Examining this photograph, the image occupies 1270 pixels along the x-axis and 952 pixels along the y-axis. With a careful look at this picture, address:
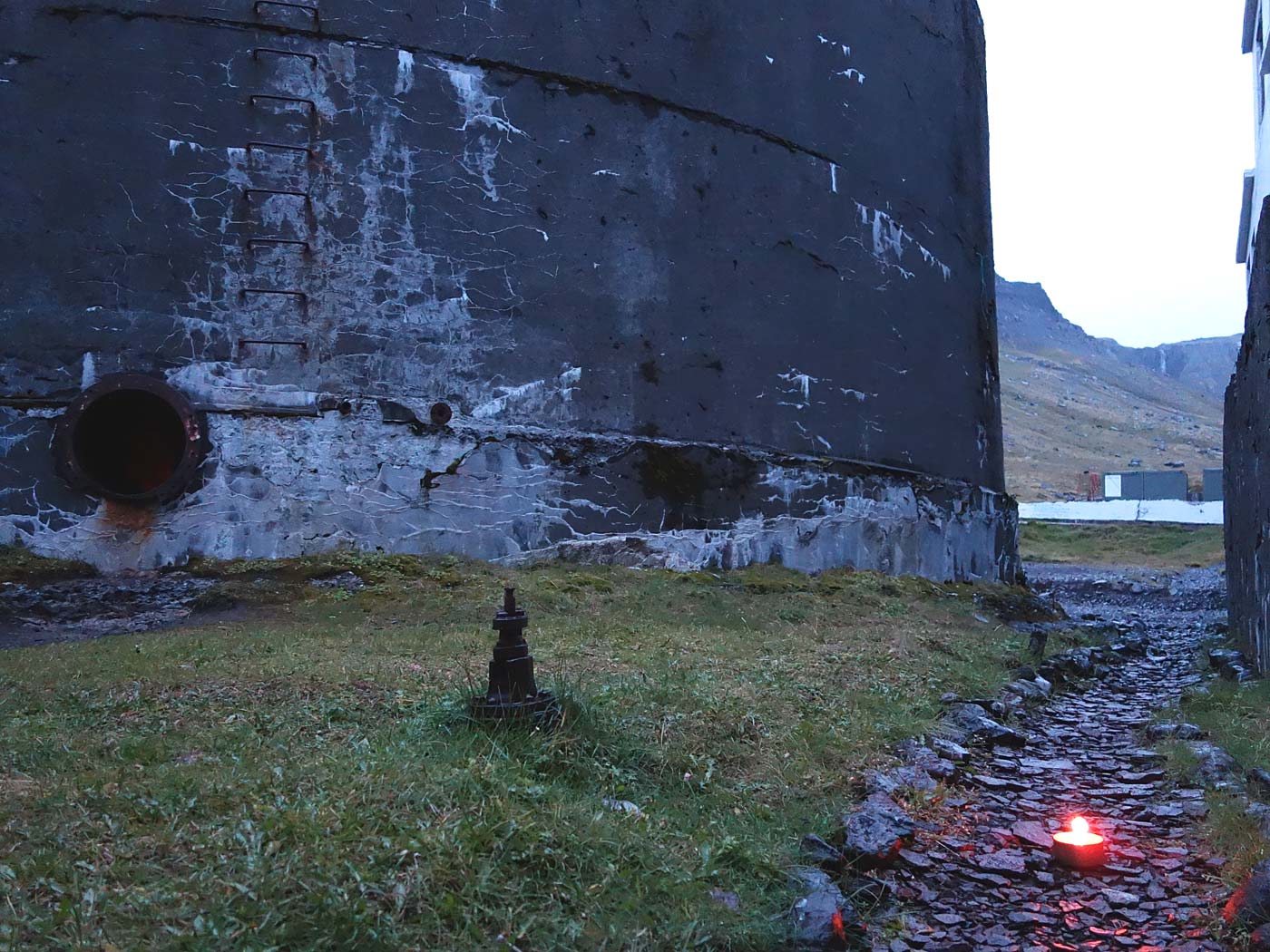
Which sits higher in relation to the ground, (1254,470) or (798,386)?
(798,386)

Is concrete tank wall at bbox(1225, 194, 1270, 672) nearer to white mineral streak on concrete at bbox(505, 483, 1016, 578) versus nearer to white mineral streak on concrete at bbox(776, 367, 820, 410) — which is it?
white mineral streak on concrete at bbox(505, 483, 1016, 578)

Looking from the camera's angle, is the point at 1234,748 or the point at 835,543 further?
the point at 835,543

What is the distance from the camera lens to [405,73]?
919cm

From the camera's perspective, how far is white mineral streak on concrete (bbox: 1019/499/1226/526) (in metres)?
31.7

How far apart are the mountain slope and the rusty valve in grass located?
4857 cm

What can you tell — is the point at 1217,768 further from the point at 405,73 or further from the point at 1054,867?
the point at 405,73

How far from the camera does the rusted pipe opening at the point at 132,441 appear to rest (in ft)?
26.1

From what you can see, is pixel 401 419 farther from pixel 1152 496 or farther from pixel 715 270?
pixel 1152 496

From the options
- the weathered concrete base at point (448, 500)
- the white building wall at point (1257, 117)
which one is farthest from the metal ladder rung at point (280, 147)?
the white building wall at point (1257, 117)

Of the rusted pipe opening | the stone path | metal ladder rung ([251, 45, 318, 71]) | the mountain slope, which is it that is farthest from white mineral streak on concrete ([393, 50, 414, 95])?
the mountain slope

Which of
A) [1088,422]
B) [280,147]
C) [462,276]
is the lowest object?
[462,276]

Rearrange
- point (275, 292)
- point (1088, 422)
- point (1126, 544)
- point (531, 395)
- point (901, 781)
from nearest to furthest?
1. point (901, 781)
2. point (275, 292)
3. point (531, 395)
4. point (1126, 544)
5. point (1088, 422)

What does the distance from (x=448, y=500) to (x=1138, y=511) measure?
30.8m

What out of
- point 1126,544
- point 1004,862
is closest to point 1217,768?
point 1004,862
